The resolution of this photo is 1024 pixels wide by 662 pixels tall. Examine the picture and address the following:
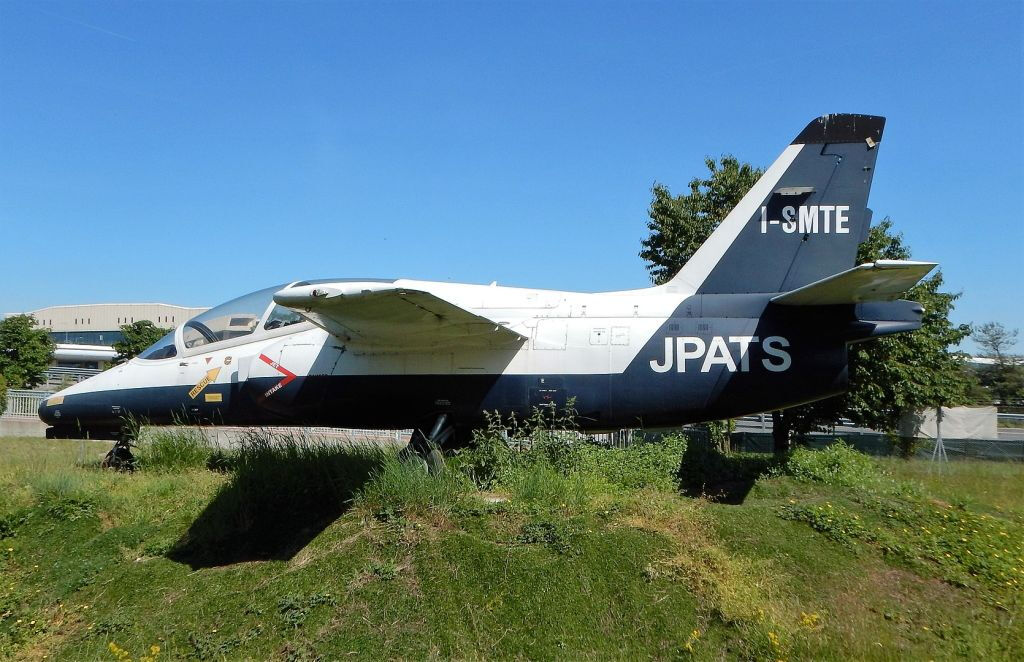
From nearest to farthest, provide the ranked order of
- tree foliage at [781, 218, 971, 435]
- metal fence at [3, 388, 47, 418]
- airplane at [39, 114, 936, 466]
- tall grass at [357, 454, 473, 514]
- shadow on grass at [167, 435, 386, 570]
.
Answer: tall grass at [357, 454, 473, 514]
shadow on grass at [167, 435, 386, 570]
airplane at [39, 114, 936, 466]
tree foliage at [781, 218, 971, 435]
metal fence at [3, 388, 47, 418]

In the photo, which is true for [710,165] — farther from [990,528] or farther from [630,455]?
[990,528]

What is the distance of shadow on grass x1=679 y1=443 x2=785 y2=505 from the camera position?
904cm

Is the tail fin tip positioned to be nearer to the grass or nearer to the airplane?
the airplane

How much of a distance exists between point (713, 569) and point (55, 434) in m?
9.64

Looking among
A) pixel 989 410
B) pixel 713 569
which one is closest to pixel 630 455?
pixel 713 569

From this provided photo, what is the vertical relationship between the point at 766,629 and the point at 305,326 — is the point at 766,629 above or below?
below

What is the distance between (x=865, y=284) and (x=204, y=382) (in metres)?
8.37

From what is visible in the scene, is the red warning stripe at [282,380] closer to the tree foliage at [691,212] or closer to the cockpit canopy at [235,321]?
the cockpit canopy at [235,321]

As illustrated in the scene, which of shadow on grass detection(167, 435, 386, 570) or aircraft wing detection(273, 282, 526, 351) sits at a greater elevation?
aircraft wing detection(273, 282, 526, 351)

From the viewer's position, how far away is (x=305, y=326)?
8742 mm


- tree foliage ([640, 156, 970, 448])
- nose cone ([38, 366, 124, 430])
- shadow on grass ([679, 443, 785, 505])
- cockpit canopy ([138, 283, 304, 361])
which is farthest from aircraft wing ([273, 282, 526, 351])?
tree foliage ([640, 156, 970, 448])

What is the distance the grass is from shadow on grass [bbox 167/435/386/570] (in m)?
0.03

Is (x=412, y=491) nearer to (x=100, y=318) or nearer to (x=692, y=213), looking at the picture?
(x=692, y=213)

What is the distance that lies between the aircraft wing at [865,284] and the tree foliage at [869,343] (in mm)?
7930
